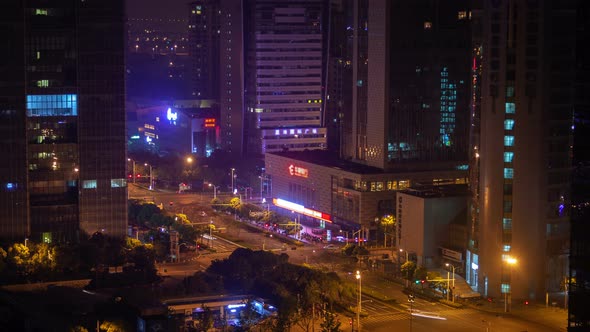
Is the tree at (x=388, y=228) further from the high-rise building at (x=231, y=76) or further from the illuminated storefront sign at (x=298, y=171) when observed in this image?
the high-rise building at (x=231, y=76)

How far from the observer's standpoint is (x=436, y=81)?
2489 inches

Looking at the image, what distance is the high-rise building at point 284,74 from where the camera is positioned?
3381 inches

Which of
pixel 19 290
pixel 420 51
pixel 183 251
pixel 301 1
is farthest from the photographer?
pixel 301 1

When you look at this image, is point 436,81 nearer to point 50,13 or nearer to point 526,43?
point 526,43

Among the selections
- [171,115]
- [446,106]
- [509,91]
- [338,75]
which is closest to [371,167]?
[446,106]

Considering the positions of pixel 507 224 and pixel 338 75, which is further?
pixel 338 75

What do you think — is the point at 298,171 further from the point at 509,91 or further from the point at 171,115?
the point at 171,115

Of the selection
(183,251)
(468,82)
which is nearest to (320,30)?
(468,82)

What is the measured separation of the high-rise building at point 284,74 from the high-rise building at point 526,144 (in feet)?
133

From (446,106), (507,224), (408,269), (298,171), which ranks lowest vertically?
(408,269)

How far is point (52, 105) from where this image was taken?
5266cm

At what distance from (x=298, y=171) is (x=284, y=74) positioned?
21138mm

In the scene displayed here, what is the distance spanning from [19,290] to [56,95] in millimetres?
11472

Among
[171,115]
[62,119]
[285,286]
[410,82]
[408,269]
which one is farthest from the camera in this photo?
[171,115]
